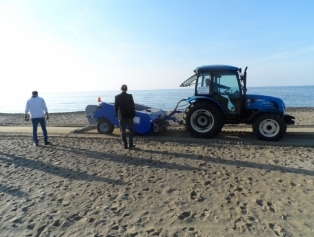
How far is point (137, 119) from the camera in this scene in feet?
28.0

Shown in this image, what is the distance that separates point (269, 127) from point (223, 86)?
1840 millimetres

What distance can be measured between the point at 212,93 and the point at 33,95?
5301 mm

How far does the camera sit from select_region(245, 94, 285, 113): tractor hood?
7957mm

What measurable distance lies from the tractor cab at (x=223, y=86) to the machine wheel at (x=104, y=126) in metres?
3.14

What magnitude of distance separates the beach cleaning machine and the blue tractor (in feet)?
3.08

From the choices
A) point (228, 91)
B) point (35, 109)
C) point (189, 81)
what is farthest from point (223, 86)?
point (35, 109)

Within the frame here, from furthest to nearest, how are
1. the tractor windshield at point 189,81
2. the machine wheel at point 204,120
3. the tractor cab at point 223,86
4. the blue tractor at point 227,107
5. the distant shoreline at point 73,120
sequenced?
the distant shoreline at point 73,120 → the tractor windshield at point 189,81 → the machine wheel at point 204,120 → the tractor cab at point 223,86 → the blue tractor at point 227,107

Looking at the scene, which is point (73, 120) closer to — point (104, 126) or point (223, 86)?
point (104, 126)

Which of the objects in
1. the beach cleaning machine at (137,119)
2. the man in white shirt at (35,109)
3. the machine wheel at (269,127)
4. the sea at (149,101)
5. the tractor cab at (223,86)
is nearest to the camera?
the man in white shirt at (35,109)

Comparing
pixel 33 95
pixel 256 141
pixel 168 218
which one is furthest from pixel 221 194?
pixel 33 95

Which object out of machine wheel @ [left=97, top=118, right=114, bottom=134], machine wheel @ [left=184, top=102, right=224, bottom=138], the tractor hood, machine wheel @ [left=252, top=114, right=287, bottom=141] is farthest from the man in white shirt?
machine wheel @ [left=252, top=114, right=287, bottom=141]

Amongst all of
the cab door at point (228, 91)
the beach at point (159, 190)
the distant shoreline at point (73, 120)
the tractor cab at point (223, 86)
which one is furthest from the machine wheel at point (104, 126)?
the cab door at point (228, 91)

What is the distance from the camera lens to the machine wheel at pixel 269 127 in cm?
770

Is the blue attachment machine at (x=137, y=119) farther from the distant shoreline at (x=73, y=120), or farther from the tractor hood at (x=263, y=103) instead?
the distant shoreline at (x=73, y=120)
